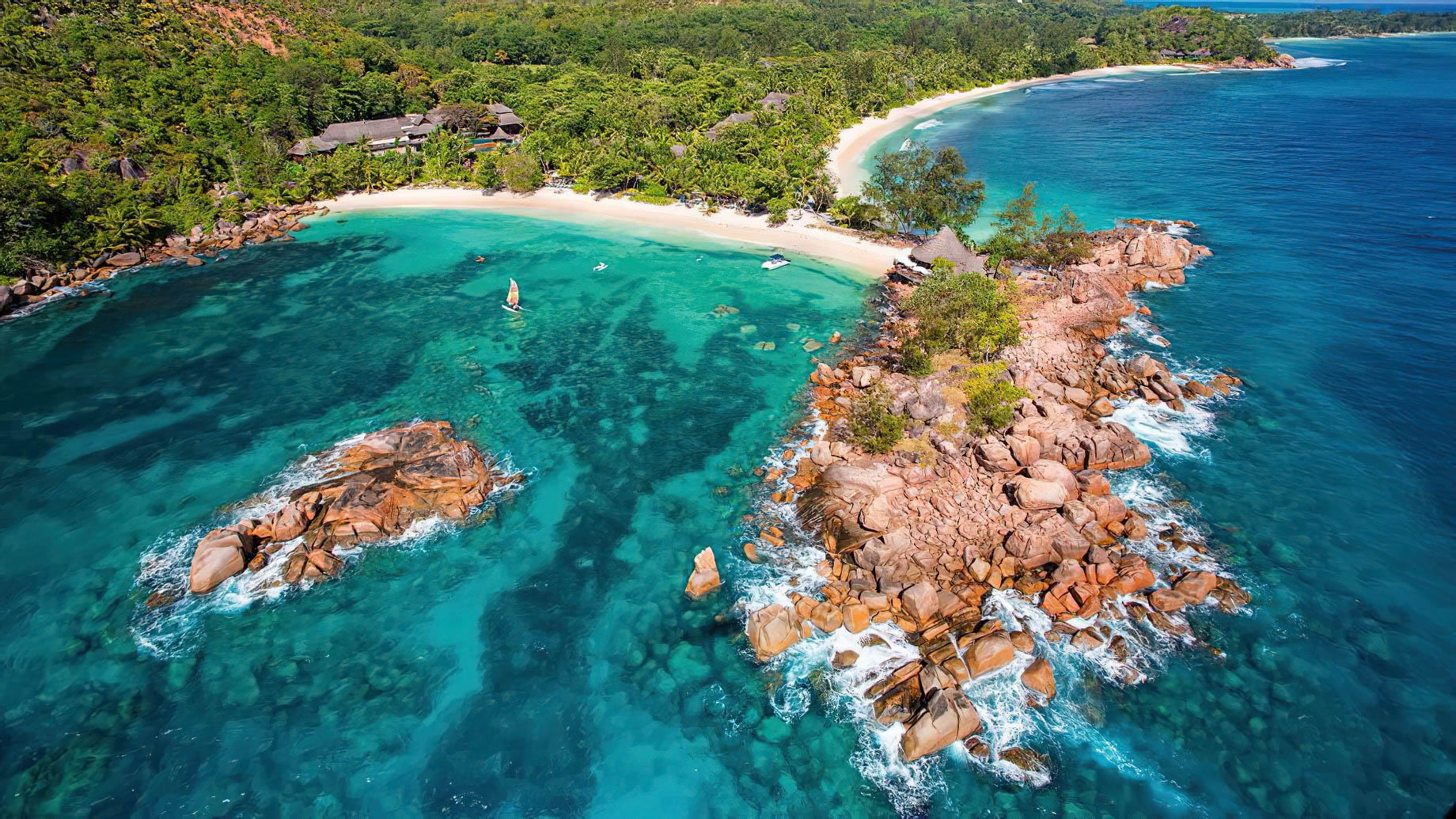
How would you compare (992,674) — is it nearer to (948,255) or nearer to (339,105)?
(948,255)

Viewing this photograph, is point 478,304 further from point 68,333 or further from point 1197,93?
point 1197,93

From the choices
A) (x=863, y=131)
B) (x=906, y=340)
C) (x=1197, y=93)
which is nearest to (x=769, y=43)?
(x=863, y=131)

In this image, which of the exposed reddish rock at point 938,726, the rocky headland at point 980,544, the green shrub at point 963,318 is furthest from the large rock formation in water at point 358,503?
the green shrub at point 963,318

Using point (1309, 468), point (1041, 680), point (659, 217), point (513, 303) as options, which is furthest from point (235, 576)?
point (1309, 468)

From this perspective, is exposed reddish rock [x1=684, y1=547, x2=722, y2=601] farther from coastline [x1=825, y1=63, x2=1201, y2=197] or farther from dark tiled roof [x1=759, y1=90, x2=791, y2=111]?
dark tiled roof [x1=759, y1=90, x2=791, y2=111]

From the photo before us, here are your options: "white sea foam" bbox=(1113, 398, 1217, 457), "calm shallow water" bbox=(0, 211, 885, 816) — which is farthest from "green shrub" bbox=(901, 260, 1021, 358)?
"white sea foam" bbox=(1113, 398, 1217, 457)

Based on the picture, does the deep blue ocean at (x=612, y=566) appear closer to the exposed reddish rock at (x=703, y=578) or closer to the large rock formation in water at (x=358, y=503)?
the exposed reddish rock at (x=703, y=578)
